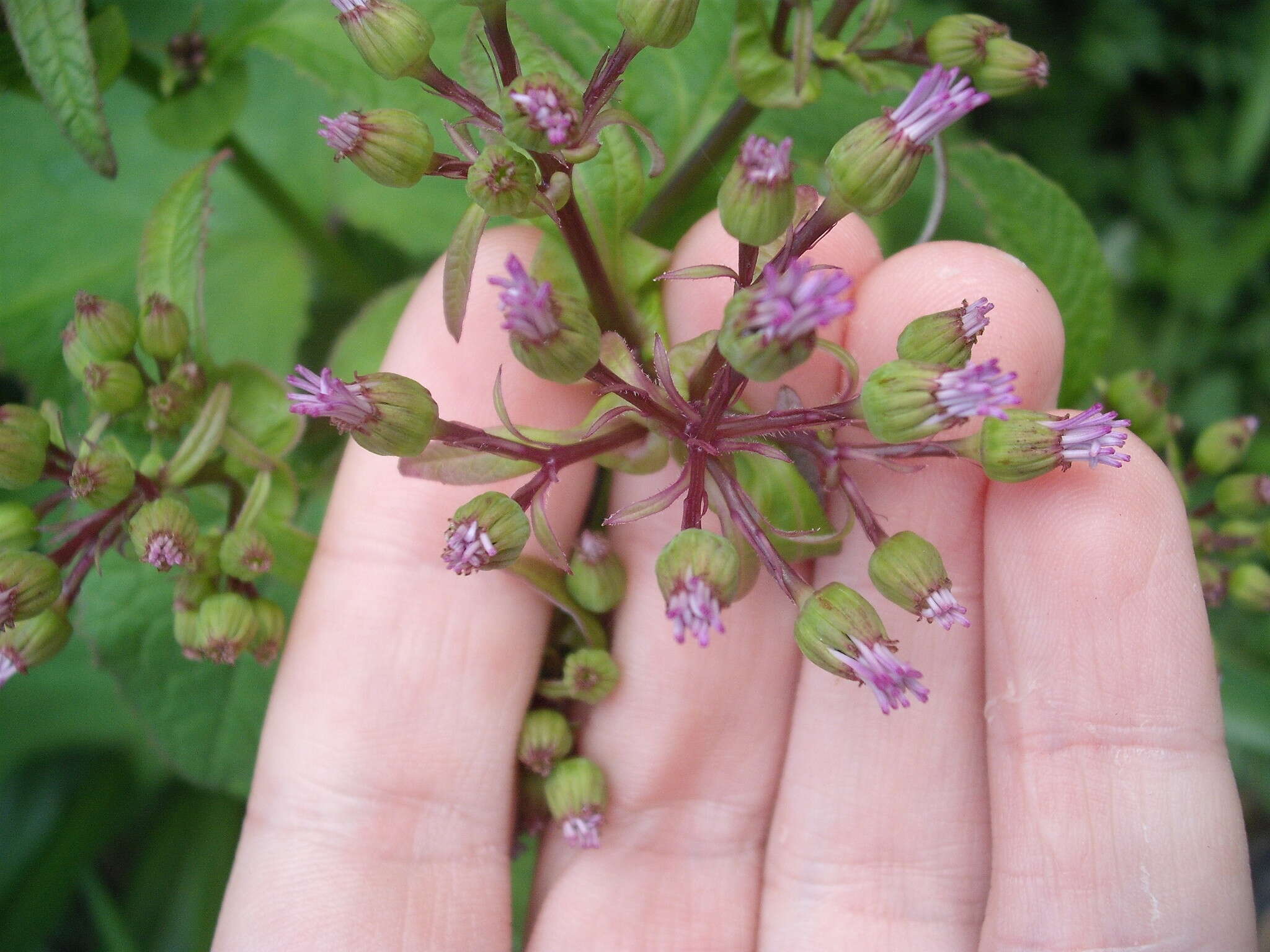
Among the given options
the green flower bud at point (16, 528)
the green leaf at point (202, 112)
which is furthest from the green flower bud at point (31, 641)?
the green leaf at point (202, 112)

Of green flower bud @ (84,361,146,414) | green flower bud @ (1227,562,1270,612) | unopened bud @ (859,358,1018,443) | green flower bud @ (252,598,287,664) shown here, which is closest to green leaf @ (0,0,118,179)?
green flower bud @ (84,361,146,414)

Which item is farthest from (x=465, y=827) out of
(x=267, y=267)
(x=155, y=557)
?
(x=267, y=267)

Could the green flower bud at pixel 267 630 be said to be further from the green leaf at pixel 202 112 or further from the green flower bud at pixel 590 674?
the green leaf at pixel 202 112

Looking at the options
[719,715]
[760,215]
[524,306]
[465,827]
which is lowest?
[465,827]

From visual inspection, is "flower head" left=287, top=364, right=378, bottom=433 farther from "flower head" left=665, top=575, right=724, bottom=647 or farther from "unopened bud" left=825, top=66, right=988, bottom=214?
"unopened bud" left=825, top=66, right=988, bottom=214

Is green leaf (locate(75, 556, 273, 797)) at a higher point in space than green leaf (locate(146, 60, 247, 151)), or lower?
lower

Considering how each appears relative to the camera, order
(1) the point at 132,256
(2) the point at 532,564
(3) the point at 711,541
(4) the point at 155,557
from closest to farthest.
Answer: (3) the point at 711,541
(4) the point at 155,557
(2) the point at 532,564
(1) the point at 132,256

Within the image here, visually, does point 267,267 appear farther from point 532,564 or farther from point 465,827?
point 465,827
